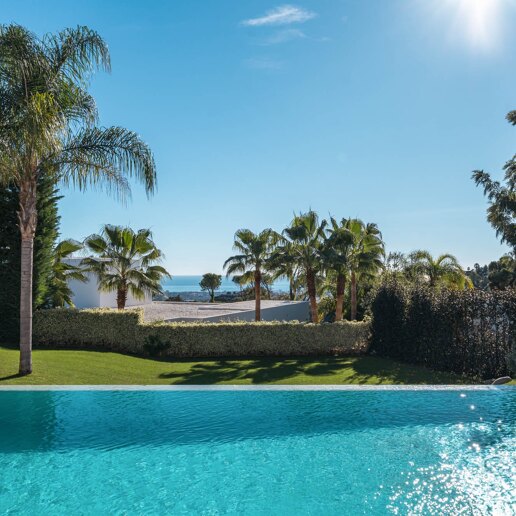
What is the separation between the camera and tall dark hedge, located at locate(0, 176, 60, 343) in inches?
699

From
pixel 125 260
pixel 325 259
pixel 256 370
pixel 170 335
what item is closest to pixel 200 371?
pixel 256 370

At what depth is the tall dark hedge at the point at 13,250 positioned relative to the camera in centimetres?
1775

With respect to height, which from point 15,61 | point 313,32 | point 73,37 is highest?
point 313,32

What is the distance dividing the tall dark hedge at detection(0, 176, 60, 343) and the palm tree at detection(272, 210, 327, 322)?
10953mm

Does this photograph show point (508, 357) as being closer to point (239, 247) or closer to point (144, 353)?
point (144, 353)

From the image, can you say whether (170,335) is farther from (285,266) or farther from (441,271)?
(441,271)

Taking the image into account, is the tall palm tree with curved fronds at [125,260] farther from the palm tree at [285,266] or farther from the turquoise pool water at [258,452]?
the turquoise pool water at [258,452]

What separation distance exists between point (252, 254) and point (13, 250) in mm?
13156

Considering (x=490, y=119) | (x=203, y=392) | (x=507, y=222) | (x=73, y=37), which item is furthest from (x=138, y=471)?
(x=507, y=222)

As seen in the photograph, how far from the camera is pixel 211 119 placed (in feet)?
67.6

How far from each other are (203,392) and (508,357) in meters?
9.96

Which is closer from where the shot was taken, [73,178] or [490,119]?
[73,178]

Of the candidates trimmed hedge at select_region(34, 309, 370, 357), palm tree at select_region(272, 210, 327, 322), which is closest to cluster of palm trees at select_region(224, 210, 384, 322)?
palm tree at select_region(272, 210, 327, 322)

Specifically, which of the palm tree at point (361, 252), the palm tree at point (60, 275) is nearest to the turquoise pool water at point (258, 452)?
the palm tree at point (60, 275)
